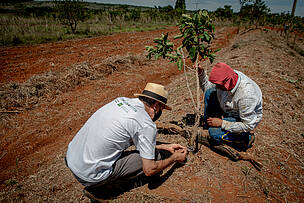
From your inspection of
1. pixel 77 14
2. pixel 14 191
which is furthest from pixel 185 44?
pixel 77 14

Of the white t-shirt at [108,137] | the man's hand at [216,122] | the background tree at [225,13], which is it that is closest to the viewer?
the white t-shirt at [108,137]

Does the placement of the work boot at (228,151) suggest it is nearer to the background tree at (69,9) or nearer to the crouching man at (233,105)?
the crouching man at (233,105)

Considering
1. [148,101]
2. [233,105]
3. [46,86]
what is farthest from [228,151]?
[46,86]

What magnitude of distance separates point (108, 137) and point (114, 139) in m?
0.06

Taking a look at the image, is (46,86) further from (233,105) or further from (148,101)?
(233,105)

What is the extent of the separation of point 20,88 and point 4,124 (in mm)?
1234

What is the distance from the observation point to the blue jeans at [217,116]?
258 cm

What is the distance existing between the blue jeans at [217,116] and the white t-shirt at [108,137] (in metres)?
1.29

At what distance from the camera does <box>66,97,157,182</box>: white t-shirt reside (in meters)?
1.71

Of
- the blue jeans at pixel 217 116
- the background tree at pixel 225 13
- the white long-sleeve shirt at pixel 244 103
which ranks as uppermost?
the background tree at pixel 225 13

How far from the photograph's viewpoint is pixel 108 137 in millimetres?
1710

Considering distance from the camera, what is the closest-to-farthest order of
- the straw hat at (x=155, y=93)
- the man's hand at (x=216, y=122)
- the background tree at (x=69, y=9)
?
the straw hat at (x=155, y=93) < the man's hand at (x=216, y=122) < the background tree at (x=69, y=9)

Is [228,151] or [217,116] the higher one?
[217,116]

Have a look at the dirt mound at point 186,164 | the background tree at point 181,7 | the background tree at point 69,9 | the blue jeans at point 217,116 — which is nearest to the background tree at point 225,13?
the background tree at point 181,7
